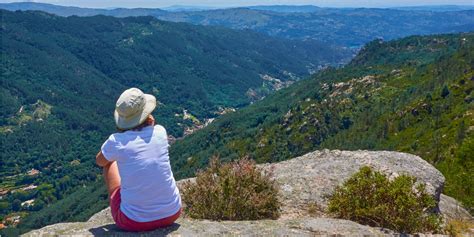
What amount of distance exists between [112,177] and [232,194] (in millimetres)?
2943

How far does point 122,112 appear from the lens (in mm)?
8562

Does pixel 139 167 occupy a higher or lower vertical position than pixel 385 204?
higher

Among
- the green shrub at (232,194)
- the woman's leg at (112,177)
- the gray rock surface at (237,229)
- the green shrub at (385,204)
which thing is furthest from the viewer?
the green shrub at (232,194)

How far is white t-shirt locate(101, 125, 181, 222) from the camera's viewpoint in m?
8.37

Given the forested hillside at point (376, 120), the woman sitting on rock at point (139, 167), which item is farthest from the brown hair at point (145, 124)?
the forested hillside at point (376, 120)

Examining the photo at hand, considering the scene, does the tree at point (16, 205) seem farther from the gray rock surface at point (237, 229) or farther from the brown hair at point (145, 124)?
the brown hair at point (145, 124)

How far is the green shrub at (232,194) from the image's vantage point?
10562 millimetres

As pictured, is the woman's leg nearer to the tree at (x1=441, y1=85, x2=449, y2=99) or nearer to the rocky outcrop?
the rocky outcrop

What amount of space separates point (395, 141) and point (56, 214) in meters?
116

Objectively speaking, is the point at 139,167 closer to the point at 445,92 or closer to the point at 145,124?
the point at 145,124

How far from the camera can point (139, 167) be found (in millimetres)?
8352

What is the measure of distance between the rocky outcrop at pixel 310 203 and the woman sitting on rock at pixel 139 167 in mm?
346

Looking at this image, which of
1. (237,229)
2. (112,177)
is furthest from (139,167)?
(237,229)

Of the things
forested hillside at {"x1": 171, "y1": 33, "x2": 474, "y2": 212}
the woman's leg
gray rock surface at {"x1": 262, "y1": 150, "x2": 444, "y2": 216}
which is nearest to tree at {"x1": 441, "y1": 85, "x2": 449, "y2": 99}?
forested hillside at {"x1": 171, "y1": 33, "x2": 474, "y2": 212}
